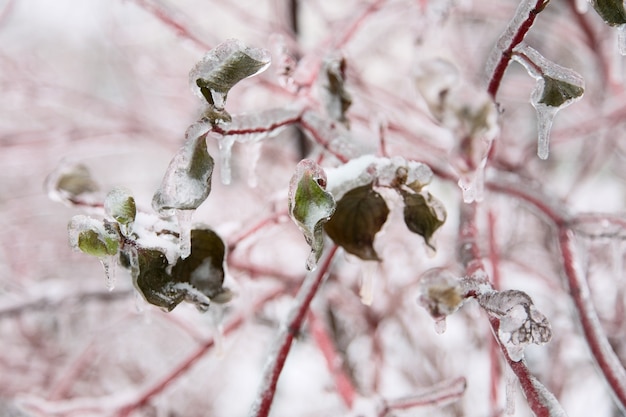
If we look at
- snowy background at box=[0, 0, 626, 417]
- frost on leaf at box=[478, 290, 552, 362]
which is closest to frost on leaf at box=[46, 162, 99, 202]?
snowy background at box=[0, 0, 626, 417]

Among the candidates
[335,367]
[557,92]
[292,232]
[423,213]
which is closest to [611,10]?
[557,92]

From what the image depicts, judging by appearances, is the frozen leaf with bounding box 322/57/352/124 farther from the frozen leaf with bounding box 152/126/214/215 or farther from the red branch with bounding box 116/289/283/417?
the red branch with bounding box 116/289/283/417

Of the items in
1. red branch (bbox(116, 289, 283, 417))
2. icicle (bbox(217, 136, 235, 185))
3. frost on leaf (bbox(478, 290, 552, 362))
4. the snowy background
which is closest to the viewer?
frost on leaf (bbox(478, 290, 552, 362))

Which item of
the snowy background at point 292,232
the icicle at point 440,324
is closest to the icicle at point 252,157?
the snowy background at point 292,232

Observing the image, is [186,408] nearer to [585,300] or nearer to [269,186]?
[269,186]

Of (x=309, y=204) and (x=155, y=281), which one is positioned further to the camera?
(x=155, y=281)

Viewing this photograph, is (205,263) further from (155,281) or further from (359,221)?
(359,221)
